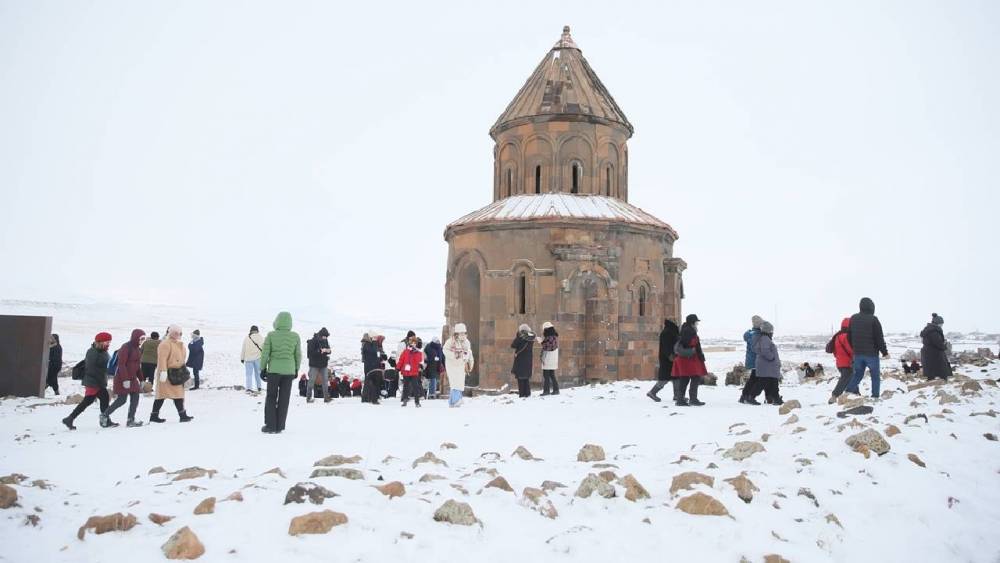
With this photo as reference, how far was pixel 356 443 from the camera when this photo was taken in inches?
397

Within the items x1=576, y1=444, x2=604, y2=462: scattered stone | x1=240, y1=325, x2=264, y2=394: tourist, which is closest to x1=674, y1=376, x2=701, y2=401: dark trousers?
x1=576, y1=444, x2=604, y2=462: scattered stone

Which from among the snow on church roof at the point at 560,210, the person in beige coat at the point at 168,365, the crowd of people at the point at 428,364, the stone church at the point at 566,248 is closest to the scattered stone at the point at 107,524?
the crowd of people at the point at 428,364

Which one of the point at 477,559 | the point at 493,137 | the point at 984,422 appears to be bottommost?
the point at 477,559

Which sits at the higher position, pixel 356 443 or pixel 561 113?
pixel 561 113

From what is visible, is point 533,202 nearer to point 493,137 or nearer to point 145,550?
point 493,137

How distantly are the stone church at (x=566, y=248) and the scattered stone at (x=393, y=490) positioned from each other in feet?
52.0

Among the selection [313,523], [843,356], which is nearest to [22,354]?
[313,523]

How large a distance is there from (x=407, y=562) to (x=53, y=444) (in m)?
7.26

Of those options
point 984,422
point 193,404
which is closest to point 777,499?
point 984,422

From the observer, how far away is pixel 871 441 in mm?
8227

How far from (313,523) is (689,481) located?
10.4ft

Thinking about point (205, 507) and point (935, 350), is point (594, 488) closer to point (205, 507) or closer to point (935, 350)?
point (205, 507)

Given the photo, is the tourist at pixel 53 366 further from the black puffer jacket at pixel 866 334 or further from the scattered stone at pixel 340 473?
the black puffer jacket at pixel 866 334

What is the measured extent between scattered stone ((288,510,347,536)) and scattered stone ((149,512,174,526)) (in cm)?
88
